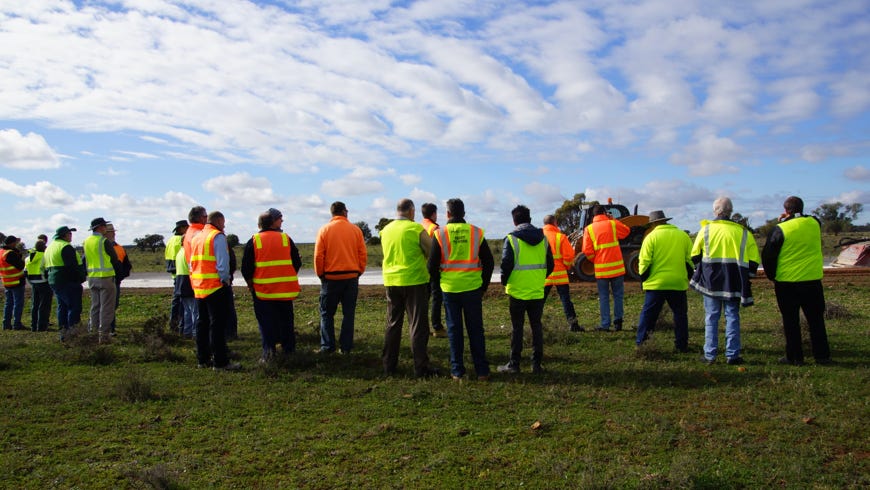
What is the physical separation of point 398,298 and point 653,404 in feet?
9.74

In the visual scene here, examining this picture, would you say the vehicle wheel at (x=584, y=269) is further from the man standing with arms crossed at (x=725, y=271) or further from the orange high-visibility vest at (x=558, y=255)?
the man standing with arms crossed at (x=725, y=271)

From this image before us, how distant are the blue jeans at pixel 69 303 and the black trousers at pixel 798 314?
10517 millimetres

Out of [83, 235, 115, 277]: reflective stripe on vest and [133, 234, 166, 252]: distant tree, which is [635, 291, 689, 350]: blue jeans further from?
[133, 234, 166, 252]: distant tree

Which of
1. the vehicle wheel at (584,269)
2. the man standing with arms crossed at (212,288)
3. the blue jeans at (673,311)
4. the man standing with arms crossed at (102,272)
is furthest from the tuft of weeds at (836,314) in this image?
the man standing with arms crossed at (102,272)

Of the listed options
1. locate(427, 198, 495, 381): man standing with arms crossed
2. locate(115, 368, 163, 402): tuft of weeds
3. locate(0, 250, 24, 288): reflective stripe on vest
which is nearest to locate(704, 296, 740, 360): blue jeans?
locate(427, 198, 495, 381): man standing with arms crossed

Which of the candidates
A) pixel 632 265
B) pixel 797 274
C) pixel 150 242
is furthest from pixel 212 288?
pixel 150 242

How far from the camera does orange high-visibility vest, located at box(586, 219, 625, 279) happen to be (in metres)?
10.4

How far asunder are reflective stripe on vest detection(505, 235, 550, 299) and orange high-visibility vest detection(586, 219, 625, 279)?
3376 millimetres

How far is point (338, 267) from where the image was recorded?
8.44 m

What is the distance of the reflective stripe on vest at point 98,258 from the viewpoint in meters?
A: 10.3

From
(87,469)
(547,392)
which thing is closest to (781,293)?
(547,392)

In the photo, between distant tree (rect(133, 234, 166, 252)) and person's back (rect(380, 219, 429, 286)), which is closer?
person's back (rect(380, 219, 429, 286))

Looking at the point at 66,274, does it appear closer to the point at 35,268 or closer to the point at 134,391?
the point at 35,268

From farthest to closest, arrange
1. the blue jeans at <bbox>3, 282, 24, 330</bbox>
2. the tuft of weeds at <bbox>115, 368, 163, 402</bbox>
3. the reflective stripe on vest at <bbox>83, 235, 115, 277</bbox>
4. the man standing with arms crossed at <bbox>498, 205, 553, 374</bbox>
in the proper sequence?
the blue jeans at <bbox>3, 282, 24, 330</bbox>, the reflective stripe on vest at <bbox>83, 235, 115, 277</bbox>, the man standing with arms crossed at <bbox>498, 205, 553, 374</bbox>, the tuft of weeds at <bbox>115, 368, 163, 402</bbox>
